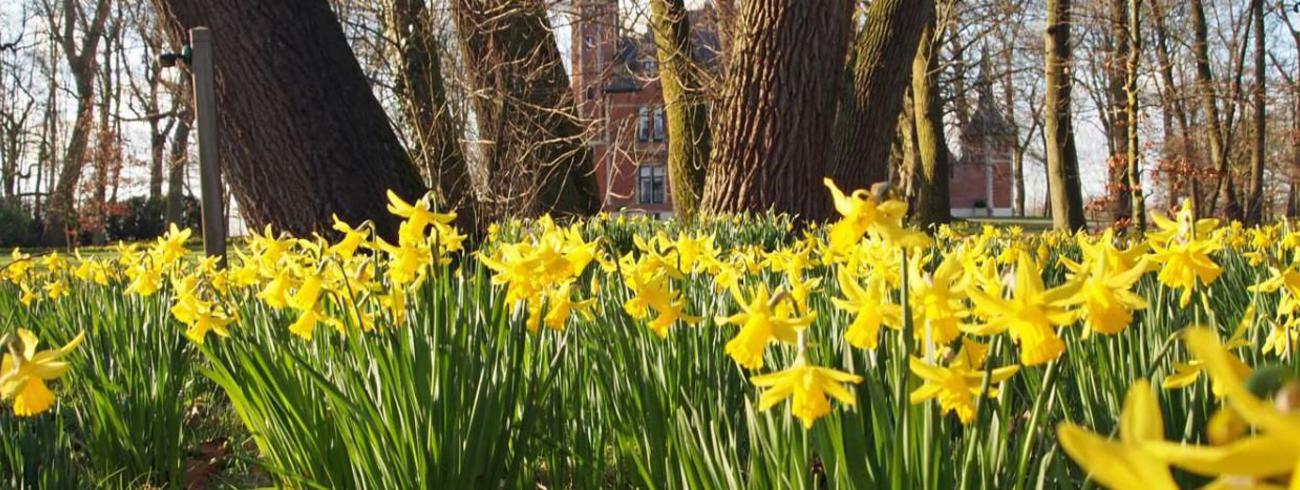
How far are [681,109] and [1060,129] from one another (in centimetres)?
542

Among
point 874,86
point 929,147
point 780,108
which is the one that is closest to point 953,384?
point 780,108

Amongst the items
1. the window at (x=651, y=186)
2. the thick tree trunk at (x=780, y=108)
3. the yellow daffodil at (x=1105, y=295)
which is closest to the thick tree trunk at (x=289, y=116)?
the thick tree trunk at (x=780, y=108)

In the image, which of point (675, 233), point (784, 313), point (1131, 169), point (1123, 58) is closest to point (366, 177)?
point (675, 233)

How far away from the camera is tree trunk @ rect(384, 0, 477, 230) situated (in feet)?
→ 21.3

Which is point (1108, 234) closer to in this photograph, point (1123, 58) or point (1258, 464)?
point (1258, 464)

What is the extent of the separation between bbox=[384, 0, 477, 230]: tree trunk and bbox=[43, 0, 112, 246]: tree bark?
48.2 feet

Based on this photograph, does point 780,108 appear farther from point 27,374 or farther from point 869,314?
point 27,374

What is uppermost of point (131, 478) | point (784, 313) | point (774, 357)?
point (784, 313)

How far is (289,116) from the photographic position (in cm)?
502

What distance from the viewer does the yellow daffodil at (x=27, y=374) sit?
1221 millimetres

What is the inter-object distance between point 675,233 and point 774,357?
3920mm

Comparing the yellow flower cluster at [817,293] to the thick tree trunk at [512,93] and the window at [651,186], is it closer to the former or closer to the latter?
the thick tree trunk at [512,93]

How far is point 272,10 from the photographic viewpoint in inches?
197

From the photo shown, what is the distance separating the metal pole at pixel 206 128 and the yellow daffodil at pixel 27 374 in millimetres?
3324
